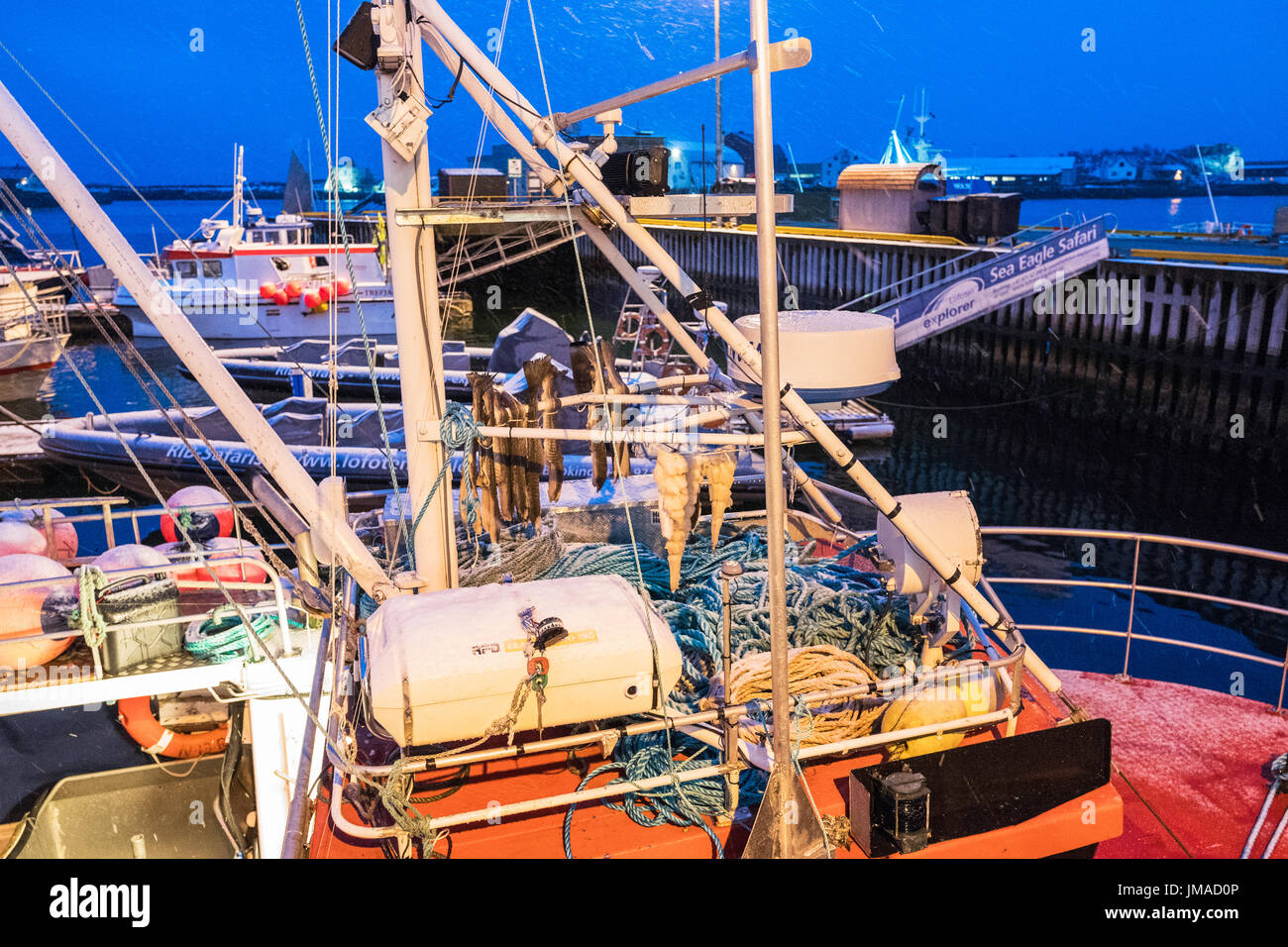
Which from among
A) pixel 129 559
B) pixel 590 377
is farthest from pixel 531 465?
pixel 129 559

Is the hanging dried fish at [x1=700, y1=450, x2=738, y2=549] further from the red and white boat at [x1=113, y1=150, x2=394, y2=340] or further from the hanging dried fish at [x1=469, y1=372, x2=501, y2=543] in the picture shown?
the red and white boat at [x1=113, y1=150, x2=394, y2=340]

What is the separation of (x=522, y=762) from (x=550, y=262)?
5922 cm

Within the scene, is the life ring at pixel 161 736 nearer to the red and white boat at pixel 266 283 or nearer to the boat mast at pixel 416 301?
the boat mast at pixel 416 301

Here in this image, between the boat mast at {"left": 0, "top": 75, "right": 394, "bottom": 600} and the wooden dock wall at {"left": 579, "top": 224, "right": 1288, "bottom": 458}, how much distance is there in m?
14.6

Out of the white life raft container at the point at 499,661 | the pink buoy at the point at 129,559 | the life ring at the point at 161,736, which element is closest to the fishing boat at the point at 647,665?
the white life raft container at the point at 499,661

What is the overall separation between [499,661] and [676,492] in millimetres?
2072

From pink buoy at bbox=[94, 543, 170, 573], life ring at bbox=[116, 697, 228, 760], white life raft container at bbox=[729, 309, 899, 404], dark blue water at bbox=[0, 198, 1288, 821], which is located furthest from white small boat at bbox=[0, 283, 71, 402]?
white life raft container at bbox=[729, 309, 899, 404]

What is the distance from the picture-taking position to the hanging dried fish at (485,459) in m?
6.17

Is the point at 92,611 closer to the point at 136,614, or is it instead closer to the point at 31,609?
the point at 136,614

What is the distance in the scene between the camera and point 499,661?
4.16 metres

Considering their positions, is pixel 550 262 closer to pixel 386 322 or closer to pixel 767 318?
pixel 386 322

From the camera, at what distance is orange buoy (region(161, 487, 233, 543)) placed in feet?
36.1

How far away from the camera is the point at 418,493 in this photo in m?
5.89
